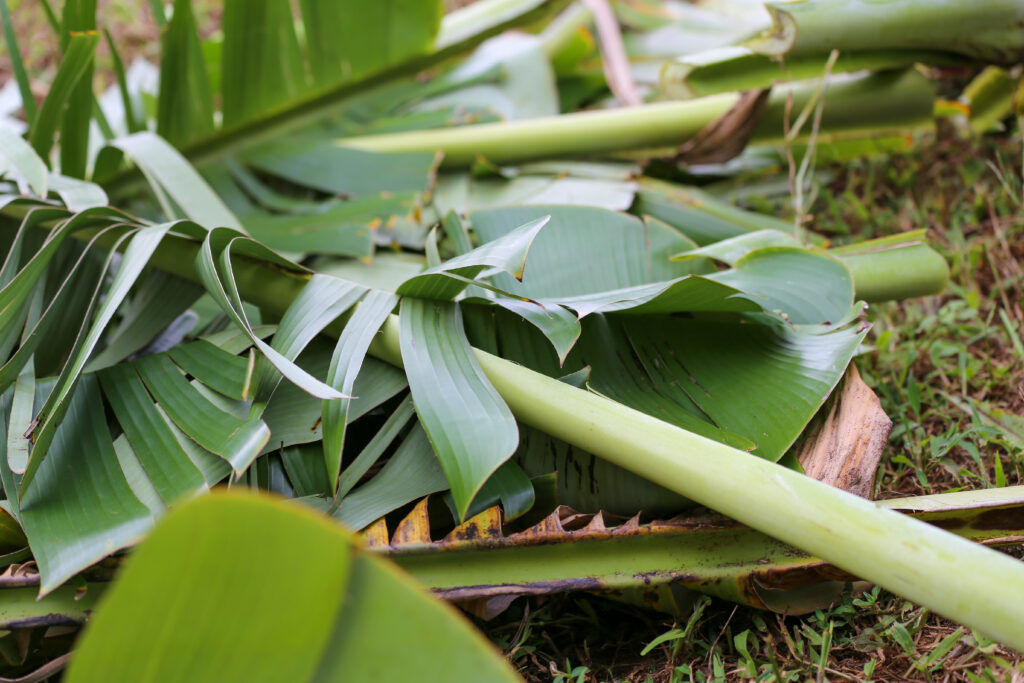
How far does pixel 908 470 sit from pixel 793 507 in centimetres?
30

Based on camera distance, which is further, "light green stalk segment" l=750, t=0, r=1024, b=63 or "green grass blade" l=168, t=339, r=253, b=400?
"light green stalk segment" l=750, t=0, r=1024, b=63

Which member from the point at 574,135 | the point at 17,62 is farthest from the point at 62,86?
the point at 574,135

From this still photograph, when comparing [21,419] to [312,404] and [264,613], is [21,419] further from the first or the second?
[264,613]

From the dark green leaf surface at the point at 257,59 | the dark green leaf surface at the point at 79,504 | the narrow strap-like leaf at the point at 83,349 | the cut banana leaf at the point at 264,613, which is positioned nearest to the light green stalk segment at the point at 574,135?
the dark green leaf surface at the point at 257,59

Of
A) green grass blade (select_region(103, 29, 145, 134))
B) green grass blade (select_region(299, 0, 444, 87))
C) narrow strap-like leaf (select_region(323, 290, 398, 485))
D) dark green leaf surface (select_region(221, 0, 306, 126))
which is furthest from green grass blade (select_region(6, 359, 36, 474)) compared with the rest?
green grass blade (select_region(299, 0, 444, 87))

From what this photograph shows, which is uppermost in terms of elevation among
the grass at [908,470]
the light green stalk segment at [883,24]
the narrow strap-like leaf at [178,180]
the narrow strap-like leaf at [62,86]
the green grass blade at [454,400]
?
the narrow strap-like leaf at [62,86]

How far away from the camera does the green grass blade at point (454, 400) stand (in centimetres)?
48

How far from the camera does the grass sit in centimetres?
51

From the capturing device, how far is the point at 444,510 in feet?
1.90

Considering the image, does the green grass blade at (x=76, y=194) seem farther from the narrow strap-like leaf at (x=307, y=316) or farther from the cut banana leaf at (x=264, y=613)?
the cut banana leaf at (x=264, y=613)

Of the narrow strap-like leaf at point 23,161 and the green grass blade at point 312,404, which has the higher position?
the narrow strap-like leaf at point 23,161

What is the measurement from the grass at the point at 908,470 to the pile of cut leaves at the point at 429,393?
0.14ft

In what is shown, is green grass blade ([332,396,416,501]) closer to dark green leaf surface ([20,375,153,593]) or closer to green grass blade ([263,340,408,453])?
green grass blade ([263,340,408,453])

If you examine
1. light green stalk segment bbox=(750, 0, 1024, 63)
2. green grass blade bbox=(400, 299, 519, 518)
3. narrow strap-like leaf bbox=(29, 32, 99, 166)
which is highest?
narrow strap-like leaf bbox=(29, 32, 99, 166)
